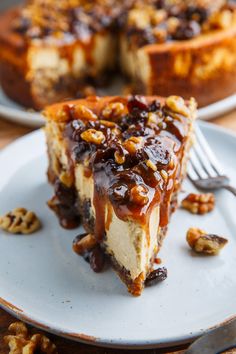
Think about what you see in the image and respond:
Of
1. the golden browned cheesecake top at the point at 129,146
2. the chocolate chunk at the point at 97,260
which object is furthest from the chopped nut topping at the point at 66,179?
the chocolate chunk at the point at 97,260

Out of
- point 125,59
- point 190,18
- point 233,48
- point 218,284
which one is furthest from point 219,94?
point 218,284

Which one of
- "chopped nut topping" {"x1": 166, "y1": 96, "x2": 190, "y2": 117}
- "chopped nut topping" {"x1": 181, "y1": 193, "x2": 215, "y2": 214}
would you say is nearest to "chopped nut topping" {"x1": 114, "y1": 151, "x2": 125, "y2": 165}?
"chopped nut topping" {"x1": 166, "y1": 96, "x2": 190, "y2": 117}

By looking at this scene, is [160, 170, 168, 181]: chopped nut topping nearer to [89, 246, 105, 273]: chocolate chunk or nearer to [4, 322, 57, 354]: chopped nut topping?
[89, 246, 105, 273]: chocolate chunk

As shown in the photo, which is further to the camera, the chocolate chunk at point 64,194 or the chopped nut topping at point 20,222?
the chocolate chunk at point 64,194

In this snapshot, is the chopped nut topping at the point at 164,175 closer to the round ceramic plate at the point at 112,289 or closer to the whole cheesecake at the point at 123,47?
the round ceramic plate at the point at 112,289

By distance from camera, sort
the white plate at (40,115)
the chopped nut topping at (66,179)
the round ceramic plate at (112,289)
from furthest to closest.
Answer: the white plate at (40,115) < the chopped nut topping at (66,179) < the round ceramic plate at (112,289)

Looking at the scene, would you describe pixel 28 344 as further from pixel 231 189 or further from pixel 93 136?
pixel 231 189

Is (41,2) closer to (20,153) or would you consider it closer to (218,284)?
(20,153)

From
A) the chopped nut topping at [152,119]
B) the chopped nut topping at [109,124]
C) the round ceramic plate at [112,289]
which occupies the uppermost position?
the chopped nut topping at [152,119]
